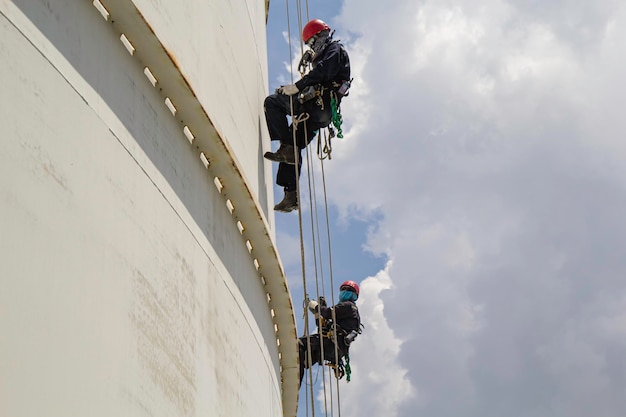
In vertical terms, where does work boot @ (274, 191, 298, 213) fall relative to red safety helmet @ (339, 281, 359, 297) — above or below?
below

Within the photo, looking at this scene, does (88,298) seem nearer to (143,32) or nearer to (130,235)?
(130,235)

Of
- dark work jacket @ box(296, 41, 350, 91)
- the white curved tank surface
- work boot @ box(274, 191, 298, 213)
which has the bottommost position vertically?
the white curved tank surface

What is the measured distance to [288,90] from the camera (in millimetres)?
9391

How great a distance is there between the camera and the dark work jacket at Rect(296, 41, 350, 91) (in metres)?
9.61

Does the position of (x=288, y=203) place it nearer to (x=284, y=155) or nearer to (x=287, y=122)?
(x=284, y=155)

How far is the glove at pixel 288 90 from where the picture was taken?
9383 millimetres

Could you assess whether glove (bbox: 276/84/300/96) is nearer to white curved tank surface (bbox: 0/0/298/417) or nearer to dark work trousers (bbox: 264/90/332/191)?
dark work trousers (bbox: 264/90/332/191)

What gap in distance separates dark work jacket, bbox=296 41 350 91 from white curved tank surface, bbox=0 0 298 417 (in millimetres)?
1821

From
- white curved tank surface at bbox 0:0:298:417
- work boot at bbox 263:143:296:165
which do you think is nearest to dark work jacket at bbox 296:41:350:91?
work boot at bbox 263:143:296:165

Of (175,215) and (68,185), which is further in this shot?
(175,215)

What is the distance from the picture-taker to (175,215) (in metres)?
5.76

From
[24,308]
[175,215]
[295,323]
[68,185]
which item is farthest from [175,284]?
[295,323]

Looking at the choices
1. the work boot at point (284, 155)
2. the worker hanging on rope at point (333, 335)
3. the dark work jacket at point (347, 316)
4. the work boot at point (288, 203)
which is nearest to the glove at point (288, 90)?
the work boot at point (284, 155)

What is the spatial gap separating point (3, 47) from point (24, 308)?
110 centimetres
